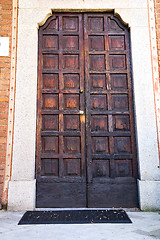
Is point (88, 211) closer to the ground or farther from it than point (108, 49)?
closer to the ground

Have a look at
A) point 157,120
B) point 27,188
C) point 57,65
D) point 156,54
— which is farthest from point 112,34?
point 27,188

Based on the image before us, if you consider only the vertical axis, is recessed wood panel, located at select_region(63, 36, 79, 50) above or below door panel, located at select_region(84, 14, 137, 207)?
above

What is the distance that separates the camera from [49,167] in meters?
3.44

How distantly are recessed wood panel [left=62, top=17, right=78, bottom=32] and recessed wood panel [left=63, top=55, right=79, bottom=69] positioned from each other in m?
0.52

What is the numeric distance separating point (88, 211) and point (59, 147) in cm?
105

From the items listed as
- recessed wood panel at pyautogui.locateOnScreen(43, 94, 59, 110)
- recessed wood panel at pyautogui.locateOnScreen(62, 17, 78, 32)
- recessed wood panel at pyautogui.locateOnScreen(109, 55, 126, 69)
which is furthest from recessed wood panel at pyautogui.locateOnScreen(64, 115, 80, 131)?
recessed wood panel at pyautogui.locateOnScreen(62, 17, 78, 32)

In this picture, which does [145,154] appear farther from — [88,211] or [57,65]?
[57,65]

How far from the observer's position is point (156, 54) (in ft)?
12.0

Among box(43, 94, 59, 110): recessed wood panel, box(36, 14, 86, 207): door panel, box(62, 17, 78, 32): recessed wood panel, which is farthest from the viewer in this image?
box(62, 17, 78, 32): recessed wood panel

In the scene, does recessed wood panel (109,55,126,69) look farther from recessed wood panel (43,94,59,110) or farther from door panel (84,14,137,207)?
recessed wood panel (43,94,59,110)

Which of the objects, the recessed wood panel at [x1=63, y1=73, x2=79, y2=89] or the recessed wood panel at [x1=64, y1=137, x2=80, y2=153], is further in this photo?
the recessed wood panel at [x1=63, y1=73, x2=79, y2=89]

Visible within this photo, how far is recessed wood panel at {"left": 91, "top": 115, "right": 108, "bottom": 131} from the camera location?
3.55 metres

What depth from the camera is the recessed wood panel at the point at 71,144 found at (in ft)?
11.4

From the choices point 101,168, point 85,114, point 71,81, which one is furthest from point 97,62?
point 101,168
